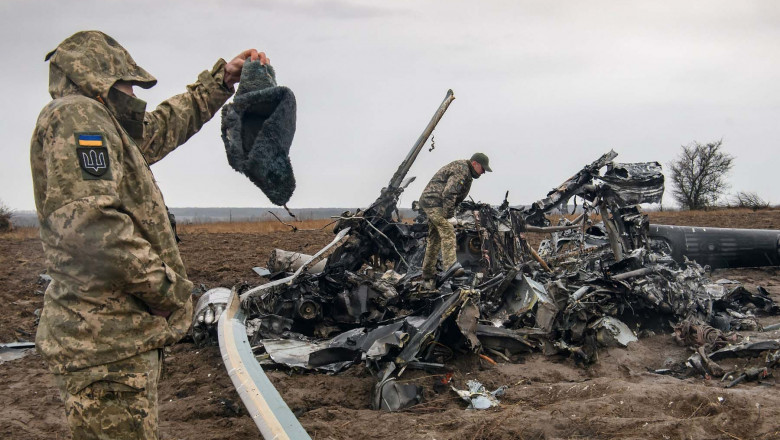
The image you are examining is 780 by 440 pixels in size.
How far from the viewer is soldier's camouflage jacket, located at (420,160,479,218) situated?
336 inches

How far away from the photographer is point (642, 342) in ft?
19.9

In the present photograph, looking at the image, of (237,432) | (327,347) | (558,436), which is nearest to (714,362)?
(558,436)

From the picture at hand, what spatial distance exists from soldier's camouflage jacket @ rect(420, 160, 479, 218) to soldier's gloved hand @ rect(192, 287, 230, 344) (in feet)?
11.5

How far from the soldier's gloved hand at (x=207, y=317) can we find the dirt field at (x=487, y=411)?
172mm

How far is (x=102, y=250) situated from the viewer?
2066 millimetres

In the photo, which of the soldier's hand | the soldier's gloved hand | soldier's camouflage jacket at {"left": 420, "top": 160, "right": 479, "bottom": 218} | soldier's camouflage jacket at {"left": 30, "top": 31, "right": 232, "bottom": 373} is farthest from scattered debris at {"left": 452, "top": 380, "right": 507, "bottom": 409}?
soldier's camouflage jacket at {"left": 420, "top": 160, "right": 479, "bottom": 218}

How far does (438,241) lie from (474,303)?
3.42 metres

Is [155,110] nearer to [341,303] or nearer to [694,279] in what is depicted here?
[341,303]

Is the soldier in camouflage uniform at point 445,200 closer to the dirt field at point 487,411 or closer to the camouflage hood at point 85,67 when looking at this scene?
the dirt field at point 487,411

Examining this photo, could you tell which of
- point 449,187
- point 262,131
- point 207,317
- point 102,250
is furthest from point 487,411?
point 449,187

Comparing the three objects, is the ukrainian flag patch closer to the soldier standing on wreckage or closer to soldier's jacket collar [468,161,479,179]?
the soldier standing on wreckage

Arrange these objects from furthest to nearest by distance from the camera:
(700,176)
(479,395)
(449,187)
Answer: (700,176) < (449,187) < (479,395)

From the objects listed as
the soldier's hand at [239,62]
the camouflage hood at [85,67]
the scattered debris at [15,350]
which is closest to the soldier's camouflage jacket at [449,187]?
the scattered debris at [15,350]

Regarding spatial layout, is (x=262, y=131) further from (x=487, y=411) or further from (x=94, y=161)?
(x=487, y=411)
